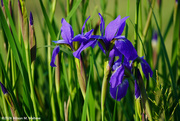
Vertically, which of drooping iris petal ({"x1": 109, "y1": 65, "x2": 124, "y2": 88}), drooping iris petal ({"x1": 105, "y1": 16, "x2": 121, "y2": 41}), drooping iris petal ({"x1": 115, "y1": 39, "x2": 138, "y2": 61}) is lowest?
drooping iris petal ({"x1": 109, "y1": 65, "x2": 124, "y2": 88})

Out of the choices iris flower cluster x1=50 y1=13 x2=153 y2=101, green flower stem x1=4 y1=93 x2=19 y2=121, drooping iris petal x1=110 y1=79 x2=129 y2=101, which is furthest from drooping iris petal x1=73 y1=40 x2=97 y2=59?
green flower stem x1=4 y1=93 x2=19 y2=121

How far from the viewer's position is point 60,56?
0.73m

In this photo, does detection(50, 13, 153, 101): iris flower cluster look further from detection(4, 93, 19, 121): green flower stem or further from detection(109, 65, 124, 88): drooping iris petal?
detection(4, 93, 19, 121): green flower stem

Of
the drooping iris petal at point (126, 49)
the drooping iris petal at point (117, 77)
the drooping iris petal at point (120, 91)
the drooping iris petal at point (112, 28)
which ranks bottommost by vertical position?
the drooping iris petal at point (120, 91)

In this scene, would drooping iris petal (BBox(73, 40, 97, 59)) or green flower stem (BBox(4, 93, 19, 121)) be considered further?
green flower stem (BBox(4, 93, 19, 121))

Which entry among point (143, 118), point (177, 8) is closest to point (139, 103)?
point (143, 118)

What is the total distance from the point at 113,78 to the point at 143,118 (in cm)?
14

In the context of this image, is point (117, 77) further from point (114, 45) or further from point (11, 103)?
point (11, 103)

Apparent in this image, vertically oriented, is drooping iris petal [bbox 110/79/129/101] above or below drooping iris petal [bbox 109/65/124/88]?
below

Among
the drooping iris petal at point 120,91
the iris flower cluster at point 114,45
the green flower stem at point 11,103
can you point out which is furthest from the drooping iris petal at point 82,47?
the green flower stem at point 11,103

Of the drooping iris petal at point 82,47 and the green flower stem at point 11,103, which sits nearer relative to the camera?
the drooping iris petal at point 82,47

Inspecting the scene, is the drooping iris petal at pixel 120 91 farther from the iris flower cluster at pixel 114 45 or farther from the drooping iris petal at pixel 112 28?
the drooping iris petal at pixel 112 28

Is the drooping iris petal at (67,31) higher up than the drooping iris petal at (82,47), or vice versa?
the drooping iris petal at (67,31)

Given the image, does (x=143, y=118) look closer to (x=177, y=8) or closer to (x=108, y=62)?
(x=108, y=62)
